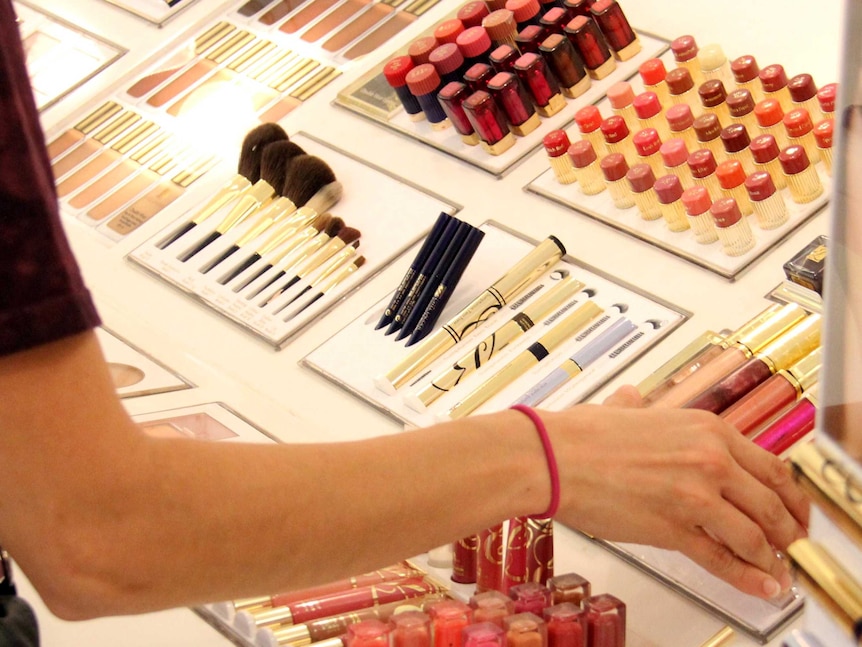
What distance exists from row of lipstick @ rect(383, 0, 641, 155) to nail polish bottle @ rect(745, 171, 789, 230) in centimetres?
30

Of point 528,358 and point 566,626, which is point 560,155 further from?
point 566,626

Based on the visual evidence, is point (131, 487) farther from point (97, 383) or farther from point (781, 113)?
point (781, 113)

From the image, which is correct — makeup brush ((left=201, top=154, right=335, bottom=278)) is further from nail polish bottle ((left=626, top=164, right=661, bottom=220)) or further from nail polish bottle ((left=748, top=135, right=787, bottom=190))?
nail polish bottle ((left=748, top=135, right=787, bottom=190))

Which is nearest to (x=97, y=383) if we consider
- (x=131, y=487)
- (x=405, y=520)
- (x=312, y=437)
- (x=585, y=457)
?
(x=131, y=487)

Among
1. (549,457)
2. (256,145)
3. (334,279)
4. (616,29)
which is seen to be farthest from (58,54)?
(549,457)

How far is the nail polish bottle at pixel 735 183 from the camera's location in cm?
126

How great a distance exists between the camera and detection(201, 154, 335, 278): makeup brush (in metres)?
1.44

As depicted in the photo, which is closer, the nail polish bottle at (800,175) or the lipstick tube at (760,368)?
the lipstick tube at (760,368)

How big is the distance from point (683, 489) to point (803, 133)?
53 centimetres

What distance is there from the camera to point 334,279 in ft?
4.50

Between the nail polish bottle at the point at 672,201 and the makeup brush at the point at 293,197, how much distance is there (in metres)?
0.37

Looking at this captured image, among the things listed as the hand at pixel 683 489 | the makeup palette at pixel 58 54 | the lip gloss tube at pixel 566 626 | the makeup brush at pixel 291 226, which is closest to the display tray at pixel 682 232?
the makeup brush at pixel 291 226

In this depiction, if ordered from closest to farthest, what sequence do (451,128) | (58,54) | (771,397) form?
(771,397), (451,128), (58,54)

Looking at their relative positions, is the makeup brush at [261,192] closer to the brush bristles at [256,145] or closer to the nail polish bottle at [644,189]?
the brush bristles at [256,145]
